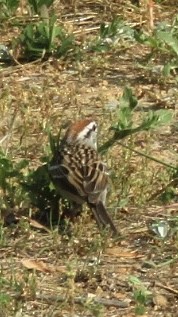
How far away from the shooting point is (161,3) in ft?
39.2

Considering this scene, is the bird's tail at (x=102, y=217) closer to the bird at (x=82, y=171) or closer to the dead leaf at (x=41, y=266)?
the bird at (x=82, y=171)

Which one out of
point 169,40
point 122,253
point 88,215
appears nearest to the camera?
point 122,253

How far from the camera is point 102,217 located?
7973 millimetres

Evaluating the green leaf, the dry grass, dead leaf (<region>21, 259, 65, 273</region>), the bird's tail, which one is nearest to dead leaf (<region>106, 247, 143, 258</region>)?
the dry grass

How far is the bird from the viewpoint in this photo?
8.00m

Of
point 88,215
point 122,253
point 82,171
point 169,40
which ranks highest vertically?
point 169,40

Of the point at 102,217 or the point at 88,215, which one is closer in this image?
the point at 102,217

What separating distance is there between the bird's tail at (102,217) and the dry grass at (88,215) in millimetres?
84

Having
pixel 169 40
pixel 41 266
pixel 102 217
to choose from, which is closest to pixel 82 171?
pixel 102 217

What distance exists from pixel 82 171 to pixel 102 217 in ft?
1.36

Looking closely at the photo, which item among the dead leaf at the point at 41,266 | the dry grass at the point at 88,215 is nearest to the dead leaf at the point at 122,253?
the dry grass at the point at 88,215

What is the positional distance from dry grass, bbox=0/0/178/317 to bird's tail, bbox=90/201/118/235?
84 millimetres

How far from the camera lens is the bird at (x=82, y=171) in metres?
8.00

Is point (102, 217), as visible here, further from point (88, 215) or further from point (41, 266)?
point (41, 266)
